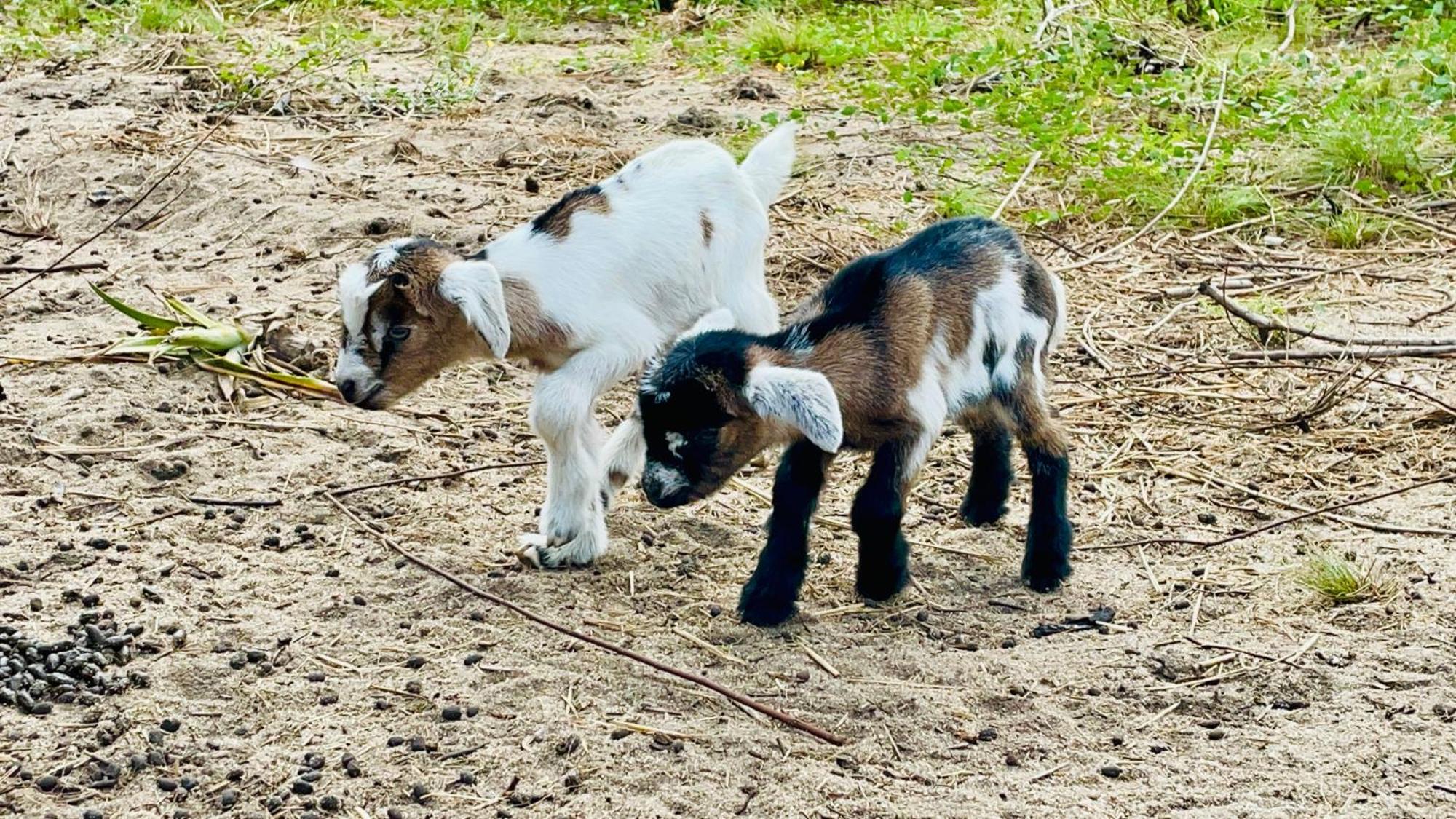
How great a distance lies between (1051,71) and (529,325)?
18.8 ft

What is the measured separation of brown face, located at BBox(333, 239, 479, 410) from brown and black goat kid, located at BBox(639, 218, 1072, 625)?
81 cm

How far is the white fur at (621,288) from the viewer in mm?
5164

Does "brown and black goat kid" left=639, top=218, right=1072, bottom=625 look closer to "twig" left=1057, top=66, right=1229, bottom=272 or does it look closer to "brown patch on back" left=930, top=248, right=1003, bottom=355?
"brown patch on back" left=930, top=248, right=1003, bottom=355

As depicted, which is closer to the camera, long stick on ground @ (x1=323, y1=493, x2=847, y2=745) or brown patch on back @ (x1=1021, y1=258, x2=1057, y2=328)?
long stick on ground @ (x1=323, y1=493, x2=847, y2=745)

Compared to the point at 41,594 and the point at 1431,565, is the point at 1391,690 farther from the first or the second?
the point at 41,594

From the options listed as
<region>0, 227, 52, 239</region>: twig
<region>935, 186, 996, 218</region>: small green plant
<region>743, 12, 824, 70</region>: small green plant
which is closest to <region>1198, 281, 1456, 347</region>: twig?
<region>935, 186, 996, 218</region>: small green plant

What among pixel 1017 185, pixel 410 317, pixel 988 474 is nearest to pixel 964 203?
pixel 1017 185

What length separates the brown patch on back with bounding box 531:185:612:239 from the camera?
5309 mm

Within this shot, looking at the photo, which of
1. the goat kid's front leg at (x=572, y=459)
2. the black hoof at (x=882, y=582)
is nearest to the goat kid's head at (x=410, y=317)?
the goat kid's front leg at (x=572, y=459)

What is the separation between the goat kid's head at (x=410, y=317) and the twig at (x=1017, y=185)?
11.5ft

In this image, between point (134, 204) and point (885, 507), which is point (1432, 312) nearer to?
point (885, 507)

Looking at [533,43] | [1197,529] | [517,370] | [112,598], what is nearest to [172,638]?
[112,598]

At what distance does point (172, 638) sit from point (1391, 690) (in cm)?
337

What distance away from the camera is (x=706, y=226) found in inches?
215
